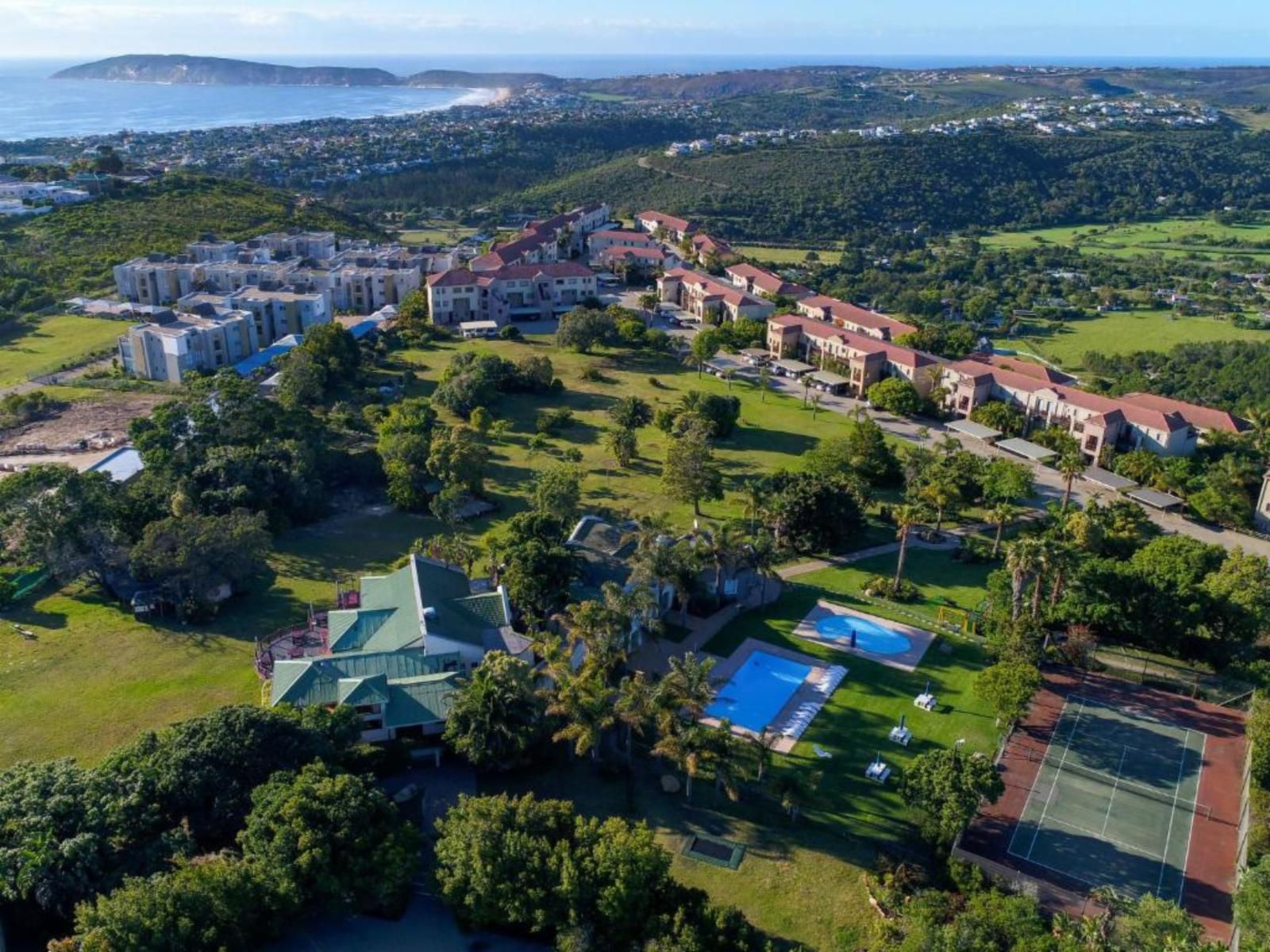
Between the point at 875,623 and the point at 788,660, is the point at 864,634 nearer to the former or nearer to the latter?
the point at 875,623

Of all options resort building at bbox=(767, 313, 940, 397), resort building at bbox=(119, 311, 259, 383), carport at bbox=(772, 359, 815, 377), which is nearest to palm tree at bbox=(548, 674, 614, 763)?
resort building at bbox=(767, 313, 940, 397)

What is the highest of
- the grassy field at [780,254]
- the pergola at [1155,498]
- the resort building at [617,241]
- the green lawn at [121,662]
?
the resort building at [617,241]

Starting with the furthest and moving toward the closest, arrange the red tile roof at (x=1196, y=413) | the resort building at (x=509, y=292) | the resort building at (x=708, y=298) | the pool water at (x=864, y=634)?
1. the resort building at (x=708, y=298)
2. the resort building at (x=509, y=292)
3. the red tile roof at (x=1196, y=413)
4. the pool water at (x=864, y=634)

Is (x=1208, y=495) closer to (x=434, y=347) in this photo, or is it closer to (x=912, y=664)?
(x=912, y=664)

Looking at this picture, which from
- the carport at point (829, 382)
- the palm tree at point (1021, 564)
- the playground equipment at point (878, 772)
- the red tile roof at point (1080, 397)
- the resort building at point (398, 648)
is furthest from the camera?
the carport at point (829, 382)

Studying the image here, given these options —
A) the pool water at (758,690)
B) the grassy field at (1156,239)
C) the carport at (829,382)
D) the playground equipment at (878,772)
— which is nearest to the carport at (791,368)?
Result: the carport at (829,382)

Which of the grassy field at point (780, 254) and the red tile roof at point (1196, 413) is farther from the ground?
the grassy field at point (780, 254)

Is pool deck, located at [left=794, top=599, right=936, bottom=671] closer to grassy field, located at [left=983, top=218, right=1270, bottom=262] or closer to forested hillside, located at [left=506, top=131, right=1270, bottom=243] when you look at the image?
forested hillside, located at [left=506, top=131, right=1270, bottom=243]

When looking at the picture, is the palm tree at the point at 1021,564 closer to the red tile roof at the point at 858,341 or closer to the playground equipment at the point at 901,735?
the playground equipment at the point at 901,735
